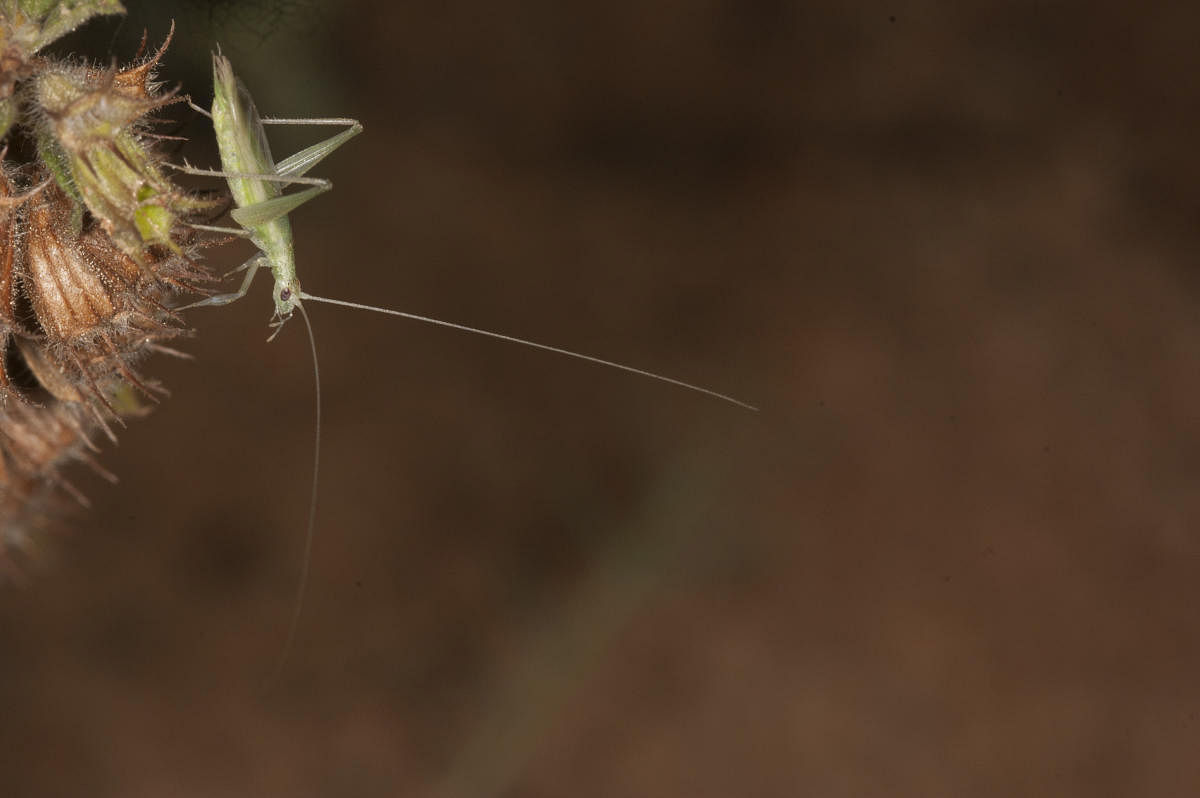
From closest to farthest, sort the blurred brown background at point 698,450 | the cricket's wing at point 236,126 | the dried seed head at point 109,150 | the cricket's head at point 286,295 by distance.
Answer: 1. the dried seed head at point 109,150
2. the cricket's wing at point 236,126
3. the cricket's head at point 286,295
4. the blurred brown background at point 698,450

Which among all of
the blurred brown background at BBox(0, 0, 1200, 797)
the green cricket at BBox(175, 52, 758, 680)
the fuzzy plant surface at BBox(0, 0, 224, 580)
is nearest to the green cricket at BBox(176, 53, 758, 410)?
the green cricket at BBox(175, 52, 758, 680)

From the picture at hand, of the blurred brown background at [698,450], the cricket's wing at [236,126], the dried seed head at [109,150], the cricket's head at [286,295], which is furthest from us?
the blurred brown background at [698,450]

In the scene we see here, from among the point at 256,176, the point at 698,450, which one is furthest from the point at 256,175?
the point at 698,450

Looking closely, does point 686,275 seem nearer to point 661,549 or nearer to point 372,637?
point 661,549

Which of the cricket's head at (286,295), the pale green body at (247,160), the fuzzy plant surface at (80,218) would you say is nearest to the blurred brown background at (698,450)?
the cricket's head at (286,295)

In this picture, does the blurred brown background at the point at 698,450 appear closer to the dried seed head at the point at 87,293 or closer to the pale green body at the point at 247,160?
Result: the pale green body at the point at 247,160

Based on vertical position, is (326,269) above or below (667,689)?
above

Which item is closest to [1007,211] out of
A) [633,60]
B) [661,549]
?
[633,60]
